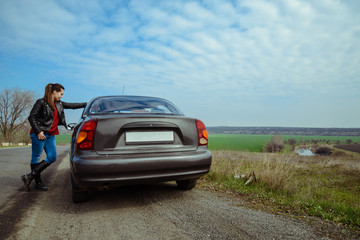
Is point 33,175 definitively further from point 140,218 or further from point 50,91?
point 140,218

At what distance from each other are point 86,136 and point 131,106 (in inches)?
39.7

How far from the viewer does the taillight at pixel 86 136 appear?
266cm

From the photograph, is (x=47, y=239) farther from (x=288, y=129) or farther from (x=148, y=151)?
(x=288, y=129)

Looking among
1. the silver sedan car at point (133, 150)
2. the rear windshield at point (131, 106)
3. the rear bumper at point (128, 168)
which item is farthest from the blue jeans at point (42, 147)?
the rear bumper at point (128, 168)

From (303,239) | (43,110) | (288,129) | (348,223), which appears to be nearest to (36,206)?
(43,110)

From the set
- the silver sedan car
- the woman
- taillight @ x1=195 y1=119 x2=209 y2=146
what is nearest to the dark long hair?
the woman

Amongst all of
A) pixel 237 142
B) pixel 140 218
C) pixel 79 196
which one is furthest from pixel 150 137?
pixel 237 142

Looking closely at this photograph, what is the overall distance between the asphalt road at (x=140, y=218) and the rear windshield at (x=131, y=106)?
1.37 metres

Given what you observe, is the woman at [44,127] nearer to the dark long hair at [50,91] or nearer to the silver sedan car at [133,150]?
the dark long hair at [50,91]

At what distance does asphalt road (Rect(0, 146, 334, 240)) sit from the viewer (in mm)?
2258

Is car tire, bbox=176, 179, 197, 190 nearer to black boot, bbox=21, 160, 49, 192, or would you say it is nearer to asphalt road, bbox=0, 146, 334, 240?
asphalt road, bbox=0, 146, 334, 240

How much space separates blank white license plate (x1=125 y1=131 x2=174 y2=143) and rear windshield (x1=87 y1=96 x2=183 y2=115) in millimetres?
475

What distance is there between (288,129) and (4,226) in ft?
550

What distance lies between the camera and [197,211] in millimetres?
2916
